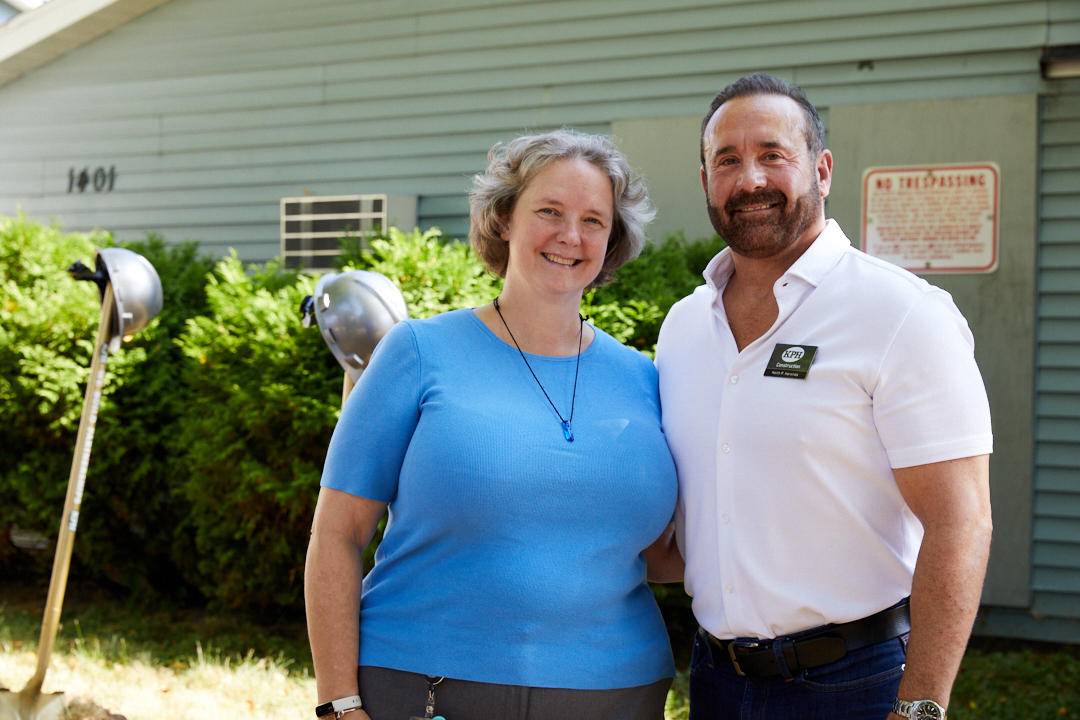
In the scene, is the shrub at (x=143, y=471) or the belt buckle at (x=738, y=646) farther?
the shrub at (x=143, y=471)

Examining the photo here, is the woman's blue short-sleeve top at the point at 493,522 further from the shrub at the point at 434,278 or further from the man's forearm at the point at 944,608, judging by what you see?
the shrub at the point at 434,278

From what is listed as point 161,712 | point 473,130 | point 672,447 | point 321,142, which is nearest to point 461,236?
point 473,130

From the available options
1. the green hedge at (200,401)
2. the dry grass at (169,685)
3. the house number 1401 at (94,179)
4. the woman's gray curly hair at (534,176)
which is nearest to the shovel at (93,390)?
the dry grass at (169,685)

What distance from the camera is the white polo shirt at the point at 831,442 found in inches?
66.4

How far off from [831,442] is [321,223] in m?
6.00

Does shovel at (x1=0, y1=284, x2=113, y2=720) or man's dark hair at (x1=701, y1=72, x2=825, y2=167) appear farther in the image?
shovel at (x1=0, y1=284, x2=113, y2=720)

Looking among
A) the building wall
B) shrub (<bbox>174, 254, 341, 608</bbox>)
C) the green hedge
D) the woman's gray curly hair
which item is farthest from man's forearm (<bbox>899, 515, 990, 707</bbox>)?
the building wall

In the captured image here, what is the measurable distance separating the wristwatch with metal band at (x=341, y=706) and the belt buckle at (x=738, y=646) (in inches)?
31.7

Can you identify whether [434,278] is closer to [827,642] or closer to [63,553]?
[63,553]

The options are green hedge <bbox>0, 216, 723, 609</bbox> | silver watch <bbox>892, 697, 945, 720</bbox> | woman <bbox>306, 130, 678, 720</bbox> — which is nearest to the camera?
silver watch <bbox>892, 697, 945, 720</bbox>

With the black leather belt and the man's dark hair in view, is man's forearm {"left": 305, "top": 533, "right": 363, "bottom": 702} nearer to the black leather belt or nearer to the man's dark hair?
the black leather belt

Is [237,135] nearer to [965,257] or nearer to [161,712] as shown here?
[161,712]

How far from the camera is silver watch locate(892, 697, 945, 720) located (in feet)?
5.30

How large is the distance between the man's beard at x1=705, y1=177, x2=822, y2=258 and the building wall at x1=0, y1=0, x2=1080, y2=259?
4152 millimetres
